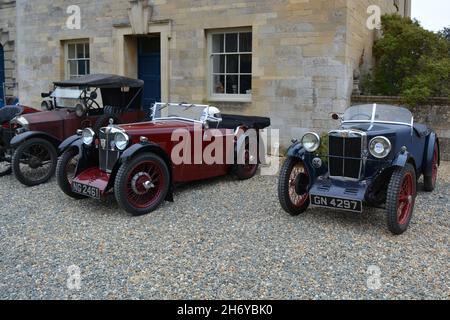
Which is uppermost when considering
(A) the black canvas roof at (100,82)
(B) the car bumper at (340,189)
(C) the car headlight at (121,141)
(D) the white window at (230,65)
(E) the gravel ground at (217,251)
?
(D) the white window at (230,65)

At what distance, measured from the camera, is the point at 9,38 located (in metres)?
15.5

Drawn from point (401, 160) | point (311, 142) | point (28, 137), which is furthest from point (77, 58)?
point (401, 160)

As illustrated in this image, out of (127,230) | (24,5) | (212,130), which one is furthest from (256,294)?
(24,5)

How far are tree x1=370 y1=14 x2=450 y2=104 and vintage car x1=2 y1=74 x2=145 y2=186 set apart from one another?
5.48m

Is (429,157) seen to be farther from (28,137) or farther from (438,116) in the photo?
(28,137)

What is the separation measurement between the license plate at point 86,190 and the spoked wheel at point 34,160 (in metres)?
1.64

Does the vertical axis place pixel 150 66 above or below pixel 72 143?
above

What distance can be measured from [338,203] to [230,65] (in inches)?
256

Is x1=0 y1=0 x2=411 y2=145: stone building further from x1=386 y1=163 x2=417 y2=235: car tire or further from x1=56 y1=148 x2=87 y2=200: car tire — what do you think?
x1=56 y1=148 x2=87 y2=200: car tire

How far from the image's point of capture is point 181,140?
20.8 feet

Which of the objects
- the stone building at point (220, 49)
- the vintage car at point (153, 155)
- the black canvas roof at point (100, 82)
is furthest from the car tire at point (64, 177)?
the stone building at point (220, 49)

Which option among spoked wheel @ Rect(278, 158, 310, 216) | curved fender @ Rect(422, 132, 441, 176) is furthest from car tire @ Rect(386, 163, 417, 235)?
curved fender @ Rect(422, 132, 441, 176)

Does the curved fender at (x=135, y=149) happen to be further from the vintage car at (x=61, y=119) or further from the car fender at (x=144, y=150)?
the vintage car at (x=61, y=119)

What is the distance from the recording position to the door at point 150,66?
11.9m
